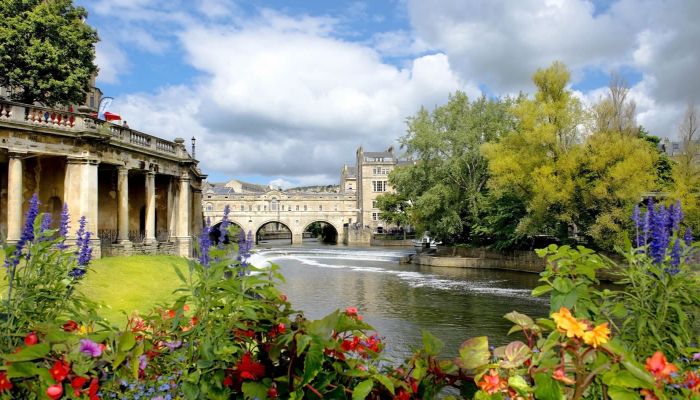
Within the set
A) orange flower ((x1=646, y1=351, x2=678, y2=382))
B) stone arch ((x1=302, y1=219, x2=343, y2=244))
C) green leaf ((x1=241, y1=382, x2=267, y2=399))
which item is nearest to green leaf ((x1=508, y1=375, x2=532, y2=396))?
orange flower ((x1=646, y1=351, x2=678, y2=382))

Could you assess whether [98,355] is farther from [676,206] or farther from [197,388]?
[676,206]

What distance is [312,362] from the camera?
240 centimetres

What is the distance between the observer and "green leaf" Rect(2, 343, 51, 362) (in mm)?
2482

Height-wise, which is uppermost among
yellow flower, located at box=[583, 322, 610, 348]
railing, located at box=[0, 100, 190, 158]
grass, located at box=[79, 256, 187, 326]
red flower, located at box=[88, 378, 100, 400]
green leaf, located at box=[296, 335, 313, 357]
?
railing, located at box=[0, 100, 190, 158]

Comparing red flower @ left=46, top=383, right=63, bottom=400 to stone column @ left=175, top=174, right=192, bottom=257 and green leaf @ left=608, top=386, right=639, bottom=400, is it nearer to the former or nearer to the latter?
green leaf @ left=608, top=386, right=639, bottom=400

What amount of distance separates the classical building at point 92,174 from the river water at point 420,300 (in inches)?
267

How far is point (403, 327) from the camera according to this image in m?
14.6

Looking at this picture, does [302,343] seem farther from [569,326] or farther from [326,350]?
[569,326]

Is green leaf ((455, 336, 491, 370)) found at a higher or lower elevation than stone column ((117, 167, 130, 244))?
lower

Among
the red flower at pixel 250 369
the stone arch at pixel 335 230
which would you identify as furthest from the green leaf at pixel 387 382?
the stone arch at pixel 335 230

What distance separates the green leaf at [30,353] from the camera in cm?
248

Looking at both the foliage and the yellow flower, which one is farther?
the foliage

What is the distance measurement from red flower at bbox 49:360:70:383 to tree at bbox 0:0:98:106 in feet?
107

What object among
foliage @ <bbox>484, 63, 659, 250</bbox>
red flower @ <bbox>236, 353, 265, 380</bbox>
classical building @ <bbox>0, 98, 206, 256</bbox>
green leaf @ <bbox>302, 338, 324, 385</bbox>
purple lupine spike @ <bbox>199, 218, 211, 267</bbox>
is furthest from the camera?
foliage @ <bbox>484, 63, 659, 250</bbox>
